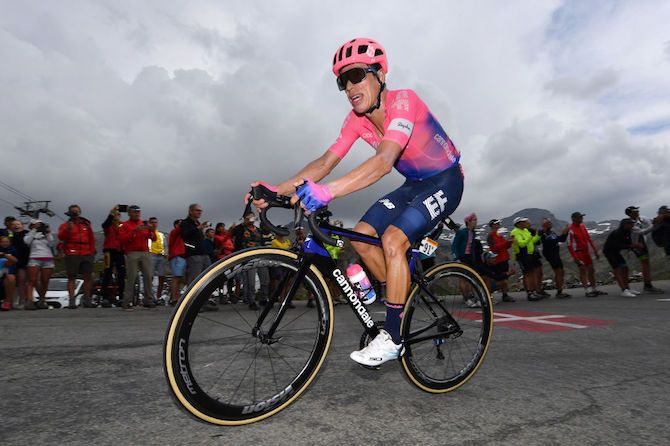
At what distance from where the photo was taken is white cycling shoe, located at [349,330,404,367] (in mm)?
2535

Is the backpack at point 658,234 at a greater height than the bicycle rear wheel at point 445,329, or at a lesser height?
greater

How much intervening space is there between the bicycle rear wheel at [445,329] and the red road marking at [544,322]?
260cm

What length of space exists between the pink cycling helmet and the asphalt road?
7.31 feet

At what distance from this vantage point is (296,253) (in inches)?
98.3

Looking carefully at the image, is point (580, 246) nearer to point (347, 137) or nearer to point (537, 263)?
point (537, 263)

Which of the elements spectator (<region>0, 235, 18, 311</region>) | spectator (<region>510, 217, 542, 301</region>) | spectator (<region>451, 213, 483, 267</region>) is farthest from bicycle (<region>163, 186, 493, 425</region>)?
spectator (<region>510, 217, 542, 301</region>)

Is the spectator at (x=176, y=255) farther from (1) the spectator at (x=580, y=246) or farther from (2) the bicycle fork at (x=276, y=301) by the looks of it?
(1) the spectator at (x=580, y=246)

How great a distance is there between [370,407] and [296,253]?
975mm

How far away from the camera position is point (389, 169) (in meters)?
2.66

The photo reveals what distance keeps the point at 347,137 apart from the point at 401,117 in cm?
72

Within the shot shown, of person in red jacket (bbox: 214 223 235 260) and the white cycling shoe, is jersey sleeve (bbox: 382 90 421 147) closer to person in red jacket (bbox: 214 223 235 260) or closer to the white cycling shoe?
the white cycling shoe

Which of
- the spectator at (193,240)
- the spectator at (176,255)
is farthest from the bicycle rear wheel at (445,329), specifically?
the spectator at (176,255)

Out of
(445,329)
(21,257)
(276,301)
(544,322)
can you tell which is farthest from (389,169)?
(21,257)

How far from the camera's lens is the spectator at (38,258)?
8.98 meters
